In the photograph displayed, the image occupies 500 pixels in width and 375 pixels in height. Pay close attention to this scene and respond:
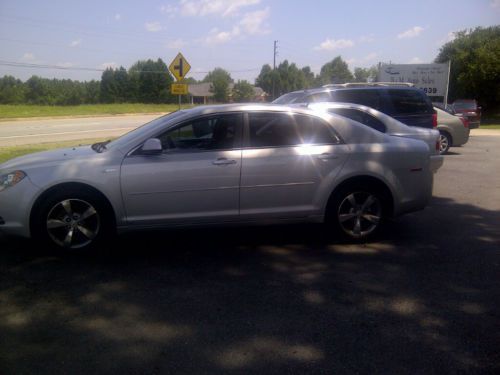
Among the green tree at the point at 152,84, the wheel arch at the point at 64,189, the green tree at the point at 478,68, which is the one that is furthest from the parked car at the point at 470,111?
the green tree at the point at 152,84

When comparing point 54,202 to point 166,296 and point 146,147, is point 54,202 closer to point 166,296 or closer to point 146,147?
point 146,147

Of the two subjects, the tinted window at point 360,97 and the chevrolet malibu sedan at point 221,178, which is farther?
the tinted window at point 360,97

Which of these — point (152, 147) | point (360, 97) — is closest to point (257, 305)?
point (152, 147)

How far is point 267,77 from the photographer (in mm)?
84000

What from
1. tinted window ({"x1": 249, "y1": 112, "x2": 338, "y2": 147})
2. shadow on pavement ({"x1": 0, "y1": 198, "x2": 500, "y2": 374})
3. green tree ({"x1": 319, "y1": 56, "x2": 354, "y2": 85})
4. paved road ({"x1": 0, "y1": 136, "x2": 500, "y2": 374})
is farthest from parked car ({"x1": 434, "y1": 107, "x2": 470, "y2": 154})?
green tree ({"x1": 319, "y1": 56, "x2": 354, "y2": 85})

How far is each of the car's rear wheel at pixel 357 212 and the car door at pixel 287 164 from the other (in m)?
0.21

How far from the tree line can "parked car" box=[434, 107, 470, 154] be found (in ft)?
88.5

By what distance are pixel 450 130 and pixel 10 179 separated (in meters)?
11.7

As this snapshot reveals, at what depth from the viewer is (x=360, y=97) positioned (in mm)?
9719

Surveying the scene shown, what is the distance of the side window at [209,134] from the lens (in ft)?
16.4

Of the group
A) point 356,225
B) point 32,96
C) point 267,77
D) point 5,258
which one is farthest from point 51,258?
point 32,96

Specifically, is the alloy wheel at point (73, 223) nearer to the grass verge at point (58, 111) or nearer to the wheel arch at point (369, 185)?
the wheel arch at point (369, 185)

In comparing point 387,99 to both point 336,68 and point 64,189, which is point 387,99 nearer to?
point 64,189

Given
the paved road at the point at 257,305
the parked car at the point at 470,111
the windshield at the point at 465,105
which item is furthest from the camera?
the windshield at the point at 465,105
